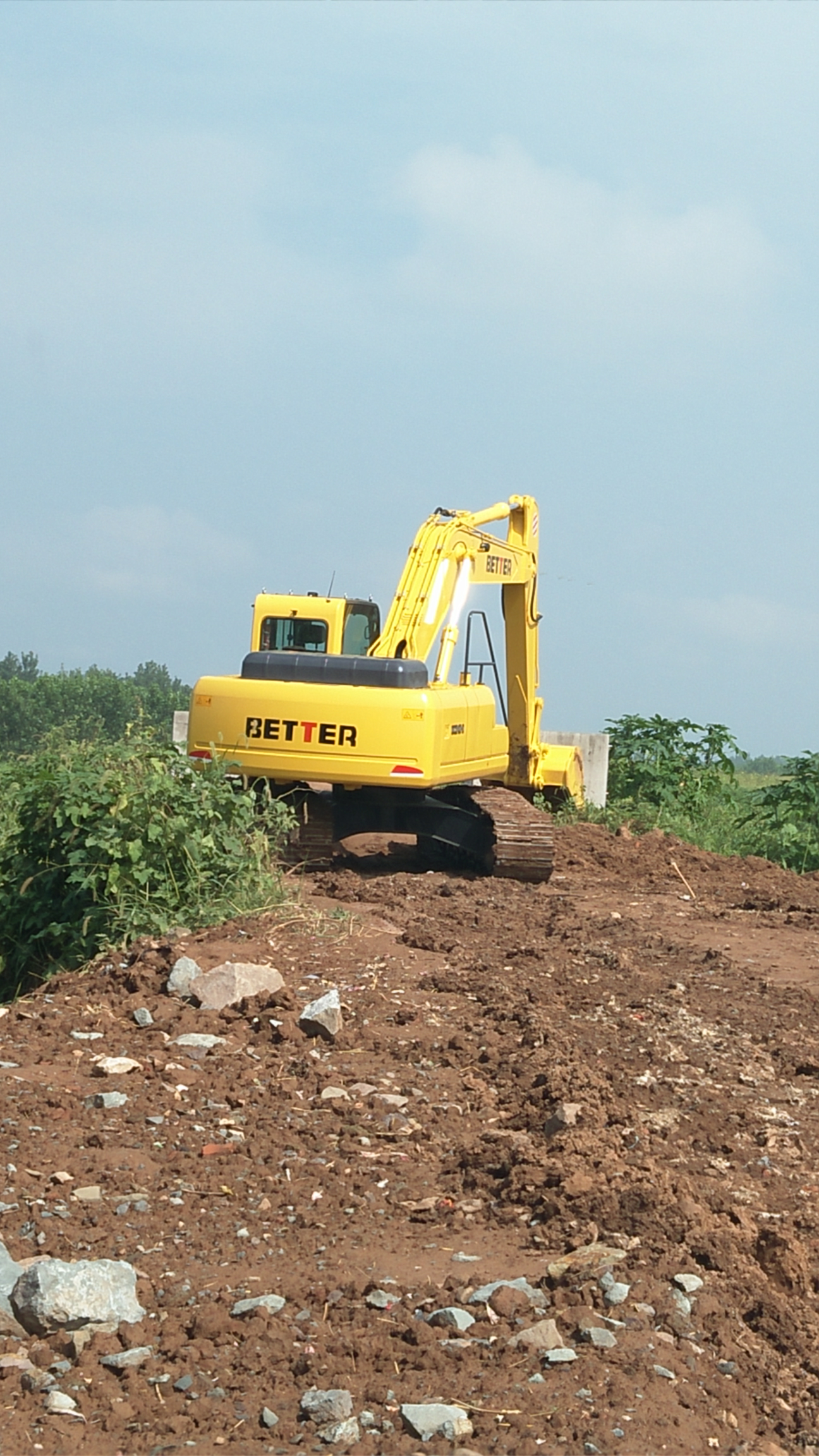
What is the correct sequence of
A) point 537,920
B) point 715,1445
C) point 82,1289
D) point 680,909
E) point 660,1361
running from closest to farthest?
point 715,1445, point 660,1361, point 82,1289, point 537,920, point 680,909

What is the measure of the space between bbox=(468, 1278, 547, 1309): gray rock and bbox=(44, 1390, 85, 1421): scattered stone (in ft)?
3.32

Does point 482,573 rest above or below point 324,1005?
above

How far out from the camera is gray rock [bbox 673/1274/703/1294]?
398cm

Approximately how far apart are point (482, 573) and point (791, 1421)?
10266 millimetres

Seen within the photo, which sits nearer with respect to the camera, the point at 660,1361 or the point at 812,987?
the point at 660,1361

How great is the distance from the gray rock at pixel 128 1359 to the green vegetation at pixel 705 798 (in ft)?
41.3

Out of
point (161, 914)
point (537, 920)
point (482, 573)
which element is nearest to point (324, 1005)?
point (161, 914)

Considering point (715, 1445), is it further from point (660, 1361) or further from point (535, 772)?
point (535, 772)

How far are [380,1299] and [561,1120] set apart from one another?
1.34 m

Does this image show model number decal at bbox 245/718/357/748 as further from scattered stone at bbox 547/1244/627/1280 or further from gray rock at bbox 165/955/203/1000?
scattered stone at bbox 547/1244/627/1280

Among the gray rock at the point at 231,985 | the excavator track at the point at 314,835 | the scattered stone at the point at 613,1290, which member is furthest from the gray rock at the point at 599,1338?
the excavator track at the point at 314,835

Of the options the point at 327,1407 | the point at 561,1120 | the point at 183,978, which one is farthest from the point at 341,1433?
the point at 183,978

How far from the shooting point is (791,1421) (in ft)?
11.7

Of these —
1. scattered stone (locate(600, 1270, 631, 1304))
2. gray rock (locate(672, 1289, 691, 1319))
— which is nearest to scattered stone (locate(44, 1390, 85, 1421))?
scattered stone (locate(600, 1270, 631, 1304))
